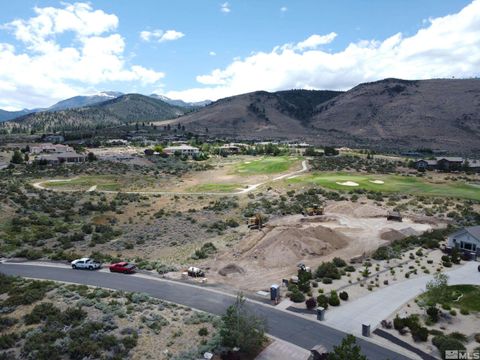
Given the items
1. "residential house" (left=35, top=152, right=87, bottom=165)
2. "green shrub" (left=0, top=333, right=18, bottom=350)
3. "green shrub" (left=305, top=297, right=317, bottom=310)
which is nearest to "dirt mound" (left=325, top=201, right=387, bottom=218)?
"green shrub" (left=305, top=297, right=317, bottom=310)

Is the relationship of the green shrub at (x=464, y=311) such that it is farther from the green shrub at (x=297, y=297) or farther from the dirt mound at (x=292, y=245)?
the dirt mound at (x=292, y=245)

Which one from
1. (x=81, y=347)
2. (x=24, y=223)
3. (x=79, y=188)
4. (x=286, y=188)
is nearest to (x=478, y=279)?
(x=81, y=347)

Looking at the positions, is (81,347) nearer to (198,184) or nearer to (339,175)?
(198,184)

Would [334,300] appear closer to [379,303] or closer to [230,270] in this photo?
[379,303]

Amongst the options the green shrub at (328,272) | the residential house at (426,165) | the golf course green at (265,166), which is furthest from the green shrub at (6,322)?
the residential house at (426,165)

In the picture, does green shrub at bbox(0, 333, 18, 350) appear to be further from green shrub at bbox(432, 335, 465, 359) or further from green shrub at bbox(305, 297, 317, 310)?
green shrub at bbox(432, 335, 465, 359)

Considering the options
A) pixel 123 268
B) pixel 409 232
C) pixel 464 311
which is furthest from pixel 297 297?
pixel 409 232
